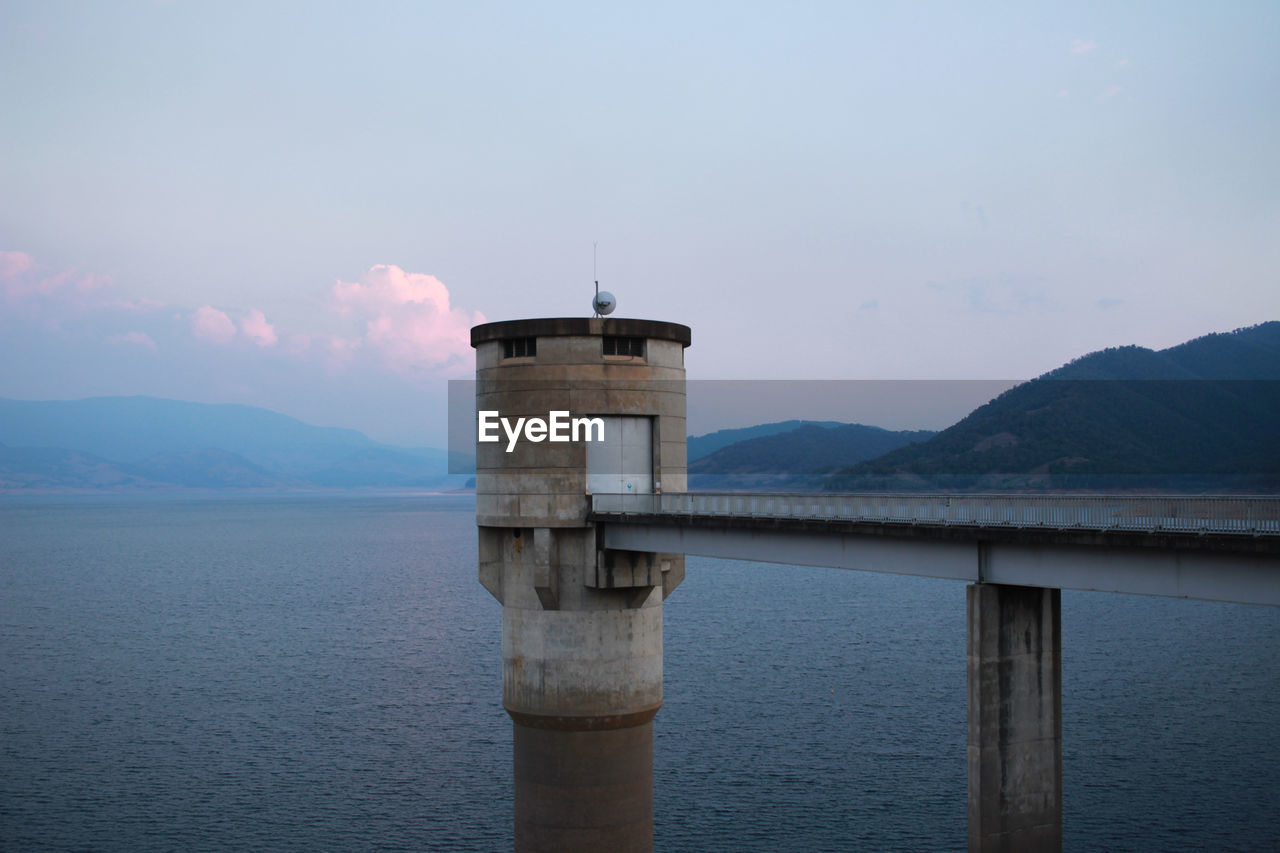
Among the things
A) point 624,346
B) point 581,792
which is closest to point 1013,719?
point 581,792

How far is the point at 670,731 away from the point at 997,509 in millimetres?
38483

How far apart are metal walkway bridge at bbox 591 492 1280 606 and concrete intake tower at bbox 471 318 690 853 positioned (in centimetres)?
286

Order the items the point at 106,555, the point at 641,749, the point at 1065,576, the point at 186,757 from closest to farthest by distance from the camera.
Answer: the point at 1065,576
the point at 641,749
the point at 186,757
the point at 106,555

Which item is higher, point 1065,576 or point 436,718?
point 1065,576

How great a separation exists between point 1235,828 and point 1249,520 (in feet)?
101

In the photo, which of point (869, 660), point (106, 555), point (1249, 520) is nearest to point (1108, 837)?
point (1249, 520)

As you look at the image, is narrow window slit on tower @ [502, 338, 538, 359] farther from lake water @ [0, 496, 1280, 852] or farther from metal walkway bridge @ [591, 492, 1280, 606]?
lake water @ [0, 496, 1280, 852]

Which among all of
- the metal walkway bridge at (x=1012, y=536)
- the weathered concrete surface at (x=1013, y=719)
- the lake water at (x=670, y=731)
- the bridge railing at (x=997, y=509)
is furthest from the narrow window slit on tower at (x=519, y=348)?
the lake water at (x=670, y=731)

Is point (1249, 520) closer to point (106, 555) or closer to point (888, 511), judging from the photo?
point (888, 511)

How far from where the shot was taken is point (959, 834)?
148ft

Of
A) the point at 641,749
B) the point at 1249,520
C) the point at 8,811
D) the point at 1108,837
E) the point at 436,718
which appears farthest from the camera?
the point at 436,718

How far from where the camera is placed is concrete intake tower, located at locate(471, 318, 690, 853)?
36562mm

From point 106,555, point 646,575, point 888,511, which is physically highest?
point 888,511

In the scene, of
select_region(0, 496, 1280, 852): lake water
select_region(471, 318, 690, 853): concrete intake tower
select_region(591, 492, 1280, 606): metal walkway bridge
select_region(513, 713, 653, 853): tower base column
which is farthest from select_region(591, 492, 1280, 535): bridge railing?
select_region(0, 496, 1280, 852): lake water
